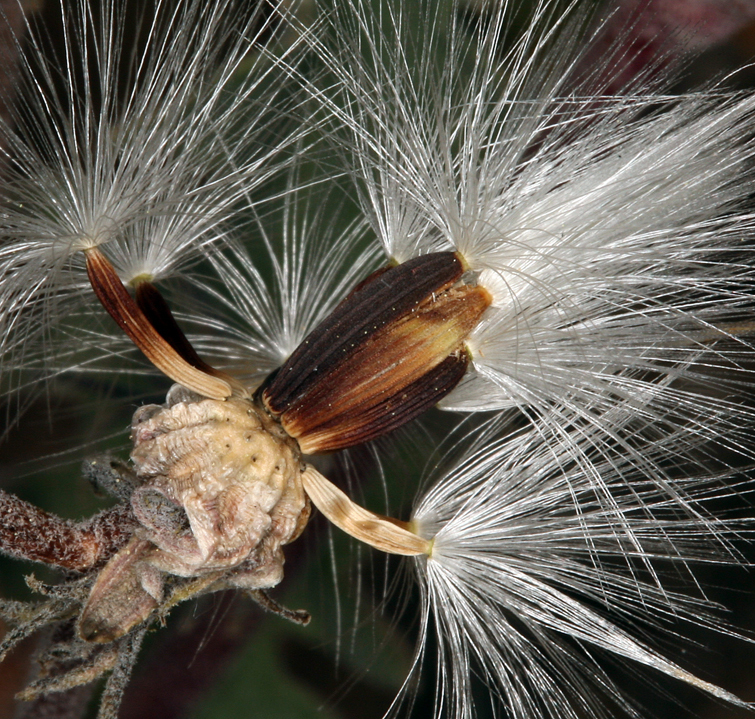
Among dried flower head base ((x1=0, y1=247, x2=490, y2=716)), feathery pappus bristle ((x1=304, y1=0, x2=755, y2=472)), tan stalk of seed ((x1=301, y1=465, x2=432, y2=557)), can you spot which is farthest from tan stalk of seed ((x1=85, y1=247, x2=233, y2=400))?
feathery pappus bristle ((x1=304, y1=0, x2=755, y2=472))

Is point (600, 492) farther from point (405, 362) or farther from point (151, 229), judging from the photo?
point (151, 229)

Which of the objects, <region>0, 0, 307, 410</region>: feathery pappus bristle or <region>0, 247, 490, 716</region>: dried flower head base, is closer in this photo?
<region>0, 247, 490, 716</region>: dried flower head base

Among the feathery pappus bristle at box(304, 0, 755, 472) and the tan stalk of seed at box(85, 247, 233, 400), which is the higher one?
Result: the feathery pappus bristle at box(304, 0, 755, 472)

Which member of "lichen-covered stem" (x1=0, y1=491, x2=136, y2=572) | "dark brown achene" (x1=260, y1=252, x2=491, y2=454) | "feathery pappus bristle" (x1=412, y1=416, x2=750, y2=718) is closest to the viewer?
"lichen-covered stem" (x1=0, y1=491, x2=136, y2=572)

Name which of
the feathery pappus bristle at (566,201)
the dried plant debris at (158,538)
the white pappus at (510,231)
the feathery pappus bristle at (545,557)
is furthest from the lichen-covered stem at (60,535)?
the feathery pappus bristle at (566,201)

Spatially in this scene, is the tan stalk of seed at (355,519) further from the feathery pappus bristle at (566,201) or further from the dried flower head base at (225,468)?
the feathery pappus bristle at (566,201)

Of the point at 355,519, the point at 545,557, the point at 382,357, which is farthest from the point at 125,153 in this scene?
the point at 545,557

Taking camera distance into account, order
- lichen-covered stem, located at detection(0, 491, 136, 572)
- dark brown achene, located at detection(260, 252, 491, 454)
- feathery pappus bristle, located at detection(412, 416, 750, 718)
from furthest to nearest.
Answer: feathery pappus bristle, located at detection(412, 416, 750, 718)
dark brown achene, located at detection(260, 252, 491, 454)
lichen-covered stem, located at detection(0, 491, 136, 572)

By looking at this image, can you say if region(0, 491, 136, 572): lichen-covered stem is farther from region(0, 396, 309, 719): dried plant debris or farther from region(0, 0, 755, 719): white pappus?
region(0, 0, 755, 719): white pappus
